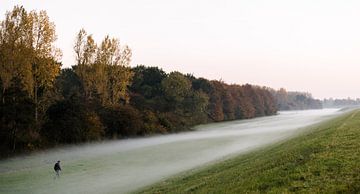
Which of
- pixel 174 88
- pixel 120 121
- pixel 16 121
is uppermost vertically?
pixel 174 88

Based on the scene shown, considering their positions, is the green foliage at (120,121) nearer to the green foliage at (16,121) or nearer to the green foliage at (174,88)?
the green foliage at (16,121)

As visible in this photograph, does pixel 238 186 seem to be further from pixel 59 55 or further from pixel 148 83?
pixel 148 83

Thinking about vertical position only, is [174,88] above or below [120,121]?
above

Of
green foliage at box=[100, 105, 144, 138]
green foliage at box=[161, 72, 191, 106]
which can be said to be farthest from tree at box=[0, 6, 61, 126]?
green foliage at box=[161, 72, 191, 106]

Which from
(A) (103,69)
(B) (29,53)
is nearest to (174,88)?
(A) (103,69)

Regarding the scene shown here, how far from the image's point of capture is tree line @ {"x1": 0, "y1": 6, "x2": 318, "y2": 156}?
4406 cm

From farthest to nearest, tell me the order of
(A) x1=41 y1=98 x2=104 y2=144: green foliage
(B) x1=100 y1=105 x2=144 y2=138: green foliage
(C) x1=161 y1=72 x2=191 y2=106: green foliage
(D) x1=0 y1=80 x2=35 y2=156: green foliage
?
(C) x1=161 y1=72 x2=191 y2=106: green foliage → (B) x1=100 y1=105 x2=144 y2=138: green foliage → (A) x1=41 y1=98 x2=104 y2=144: green foliage → (D) x1=0 y1=80 x2=35 y2=156: green foliage

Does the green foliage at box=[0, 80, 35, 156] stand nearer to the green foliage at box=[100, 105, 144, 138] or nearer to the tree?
the tree

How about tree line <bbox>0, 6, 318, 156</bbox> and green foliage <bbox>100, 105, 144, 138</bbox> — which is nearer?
tree line <bbox>0, 6, 318, 156</bbox>

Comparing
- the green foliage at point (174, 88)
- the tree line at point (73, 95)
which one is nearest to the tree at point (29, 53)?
the tree line at point (73, 95)

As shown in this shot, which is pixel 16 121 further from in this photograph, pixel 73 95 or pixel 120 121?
pixel 120 121

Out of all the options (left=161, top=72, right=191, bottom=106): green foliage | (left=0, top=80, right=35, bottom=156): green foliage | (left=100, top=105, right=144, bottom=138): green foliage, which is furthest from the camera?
(left=161, top=72, right=191, bottom=106): green foliage

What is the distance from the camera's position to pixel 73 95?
179ft

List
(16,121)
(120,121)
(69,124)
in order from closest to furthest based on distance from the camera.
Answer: (16,121), (69,124), (120,121)
